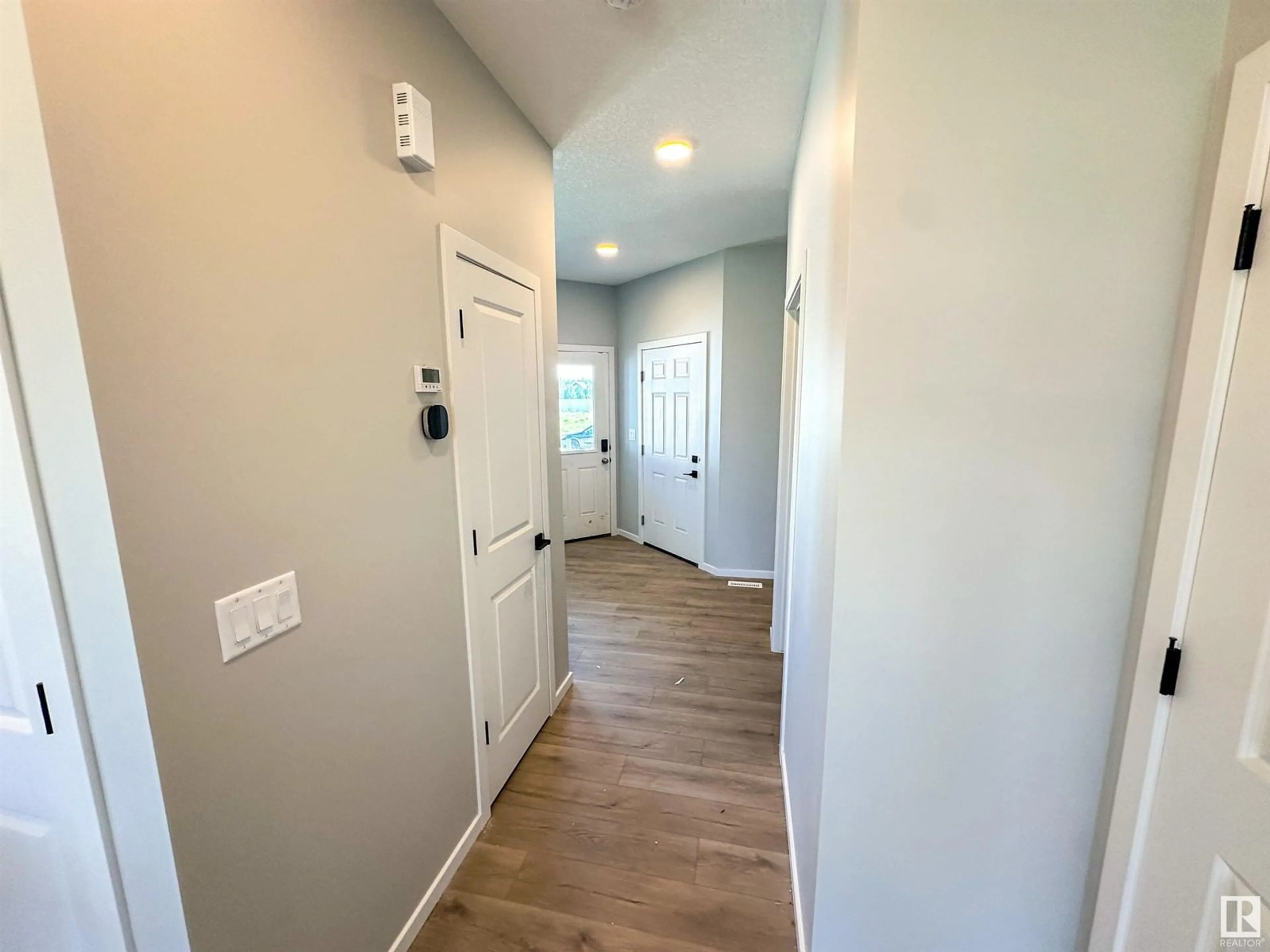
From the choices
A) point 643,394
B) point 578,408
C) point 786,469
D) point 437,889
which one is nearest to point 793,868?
point 437,889

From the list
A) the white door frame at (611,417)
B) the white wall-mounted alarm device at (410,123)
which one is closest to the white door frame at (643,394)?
the white door frame at (611,417)

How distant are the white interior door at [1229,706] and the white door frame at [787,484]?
1310 mm

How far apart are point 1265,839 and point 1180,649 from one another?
27 cm

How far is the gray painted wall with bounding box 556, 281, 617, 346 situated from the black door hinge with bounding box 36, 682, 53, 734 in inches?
179

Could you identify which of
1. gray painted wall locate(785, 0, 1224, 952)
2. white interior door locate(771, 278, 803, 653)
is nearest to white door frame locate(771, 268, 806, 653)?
white interior door locate(771, 278, 803, 653)

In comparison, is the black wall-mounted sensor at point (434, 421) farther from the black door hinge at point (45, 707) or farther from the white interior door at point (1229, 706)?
the white interior door at point (1229, 706)

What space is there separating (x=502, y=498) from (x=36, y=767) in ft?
4.12

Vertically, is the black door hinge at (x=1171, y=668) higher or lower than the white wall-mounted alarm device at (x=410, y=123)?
lower

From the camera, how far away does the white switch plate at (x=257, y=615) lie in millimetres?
907

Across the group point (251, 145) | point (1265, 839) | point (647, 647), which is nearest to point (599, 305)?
point (647, 647)

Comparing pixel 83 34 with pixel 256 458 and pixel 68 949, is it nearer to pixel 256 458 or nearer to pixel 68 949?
pixel 256 458

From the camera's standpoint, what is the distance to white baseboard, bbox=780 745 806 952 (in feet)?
4.60

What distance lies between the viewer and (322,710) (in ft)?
3.73
